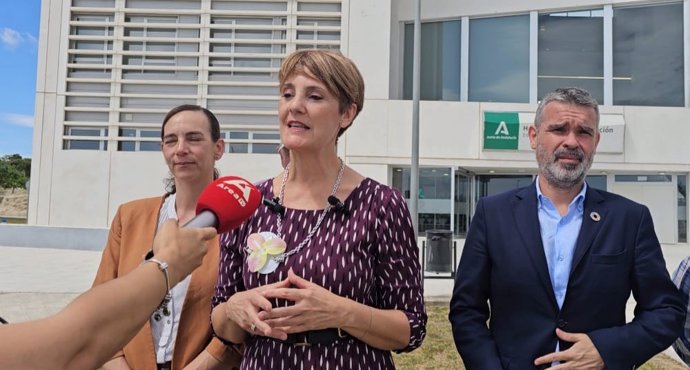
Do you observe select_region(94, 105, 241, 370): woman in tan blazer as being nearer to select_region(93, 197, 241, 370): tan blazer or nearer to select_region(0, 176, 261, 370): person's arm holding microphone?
select_region(93, 197, 241, 370): tan blazer

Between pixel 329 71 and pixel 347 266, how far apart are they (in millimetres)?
673

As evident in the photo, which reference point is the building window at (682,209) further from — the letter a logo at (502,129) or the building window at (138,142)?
the building window at (138,142)

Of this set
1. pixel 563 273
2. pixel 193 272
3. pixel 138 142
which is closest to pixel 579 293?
pixel 563 273

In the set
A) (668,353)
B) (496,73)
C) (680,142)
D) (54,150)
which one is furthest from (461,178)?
(54,150)

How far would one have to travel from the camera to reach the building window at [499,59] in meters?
17.6

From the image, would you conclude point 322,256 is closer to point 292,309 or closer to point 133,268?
point 292,309

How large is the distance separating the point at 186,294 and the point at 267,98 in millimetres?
16262

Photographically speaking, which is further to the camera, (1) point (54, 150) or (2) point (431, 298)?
(1) point (54, 150)

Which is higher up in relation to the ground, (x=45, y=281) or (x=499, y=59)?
(x=499, y=59)

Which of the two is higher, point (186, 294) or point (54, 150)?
point (54, 150)

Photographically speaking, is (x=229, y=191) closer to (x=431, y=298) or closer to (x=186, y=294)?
(x=186, y=294)

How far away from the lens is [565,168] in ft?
6.62

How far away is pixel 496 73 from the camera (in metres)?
17.8

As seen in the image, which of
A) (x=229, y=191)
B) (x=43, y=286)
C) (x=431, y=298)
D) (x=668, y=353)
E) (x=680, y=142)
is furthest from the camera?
(x=680, y=142)
